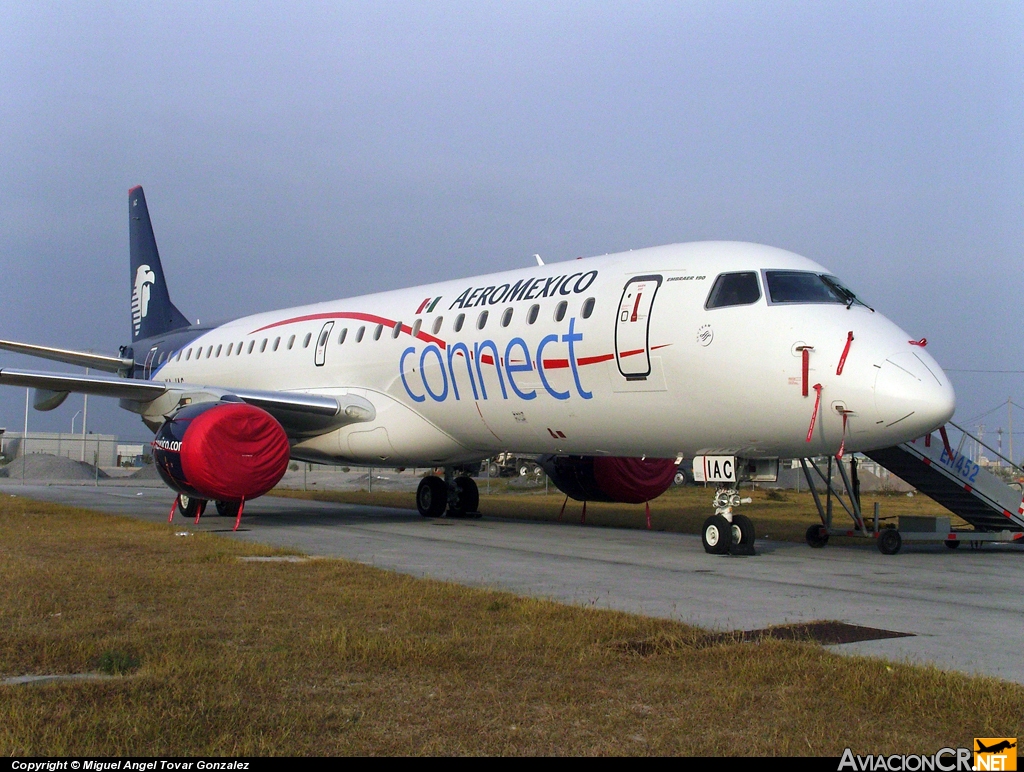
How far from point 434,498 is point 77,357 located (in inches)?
412

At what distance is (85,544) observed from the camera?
1200 cm

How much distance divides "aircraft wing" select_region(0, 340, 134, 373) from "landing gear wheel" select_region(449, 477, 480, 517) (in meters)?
9.91

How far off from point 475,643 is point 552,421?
26.5ft

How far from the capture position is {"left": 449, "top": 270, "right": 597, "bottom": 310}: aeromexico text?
1400 centimetres

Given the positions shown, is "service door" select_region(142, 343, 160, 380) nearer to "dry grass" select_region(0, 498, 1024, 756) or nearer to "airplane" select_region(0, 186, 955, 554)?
"airplane" select_region(0, 186, 955, 554)

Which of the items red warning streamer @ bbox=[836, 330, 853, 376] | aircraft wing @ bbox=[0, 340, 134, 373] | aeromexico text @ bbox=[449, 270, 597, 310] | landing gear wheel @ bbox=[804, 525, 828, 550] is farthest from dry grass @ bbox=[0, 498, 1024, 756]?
aircraft wing @ bbox=[0, 340, 134, 373]

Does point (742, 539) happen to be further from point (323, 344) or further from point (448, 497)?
point (323, 344)

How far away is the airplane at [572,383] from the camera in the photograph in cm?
1122

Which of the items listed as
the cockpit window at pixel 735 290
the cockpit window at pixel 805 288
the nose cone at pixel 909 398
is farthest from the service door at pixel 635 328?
the nose cone at pixel 909 398

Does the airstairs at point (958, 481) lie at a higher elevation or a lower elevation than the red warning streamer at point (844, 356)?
lower

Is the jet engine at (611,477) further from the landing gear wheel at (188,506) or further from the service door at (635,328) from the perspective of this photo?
the landing gear wheel at (188,506)

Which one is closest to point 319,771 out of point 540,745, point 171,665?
point 540,745

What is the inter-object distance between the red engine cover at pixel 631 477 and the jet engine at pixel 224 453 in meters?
6.15

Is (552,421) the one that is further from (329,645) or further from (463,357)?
(329,645)
